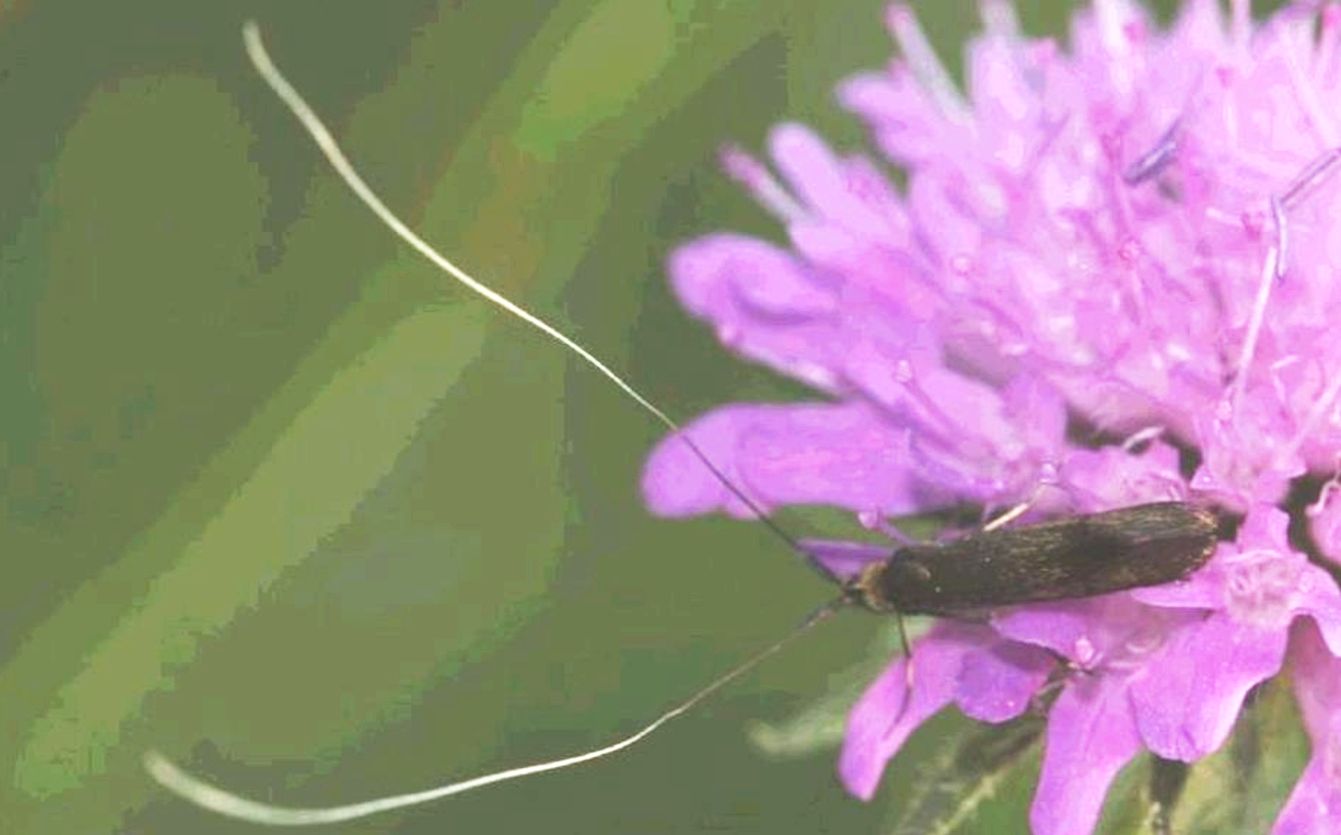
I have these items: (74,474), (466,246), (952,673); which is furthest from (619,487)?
(952,673)

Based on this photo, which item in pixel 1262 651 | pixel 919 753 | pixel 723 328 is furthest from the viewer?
pixel 919 753

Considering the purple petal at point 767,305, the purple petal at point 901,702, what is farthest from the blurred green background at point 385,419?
the purple petal at point 901,702

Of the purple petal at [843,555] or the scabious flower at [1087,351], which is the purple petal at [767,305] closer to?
the scabious flower at [1087,351]

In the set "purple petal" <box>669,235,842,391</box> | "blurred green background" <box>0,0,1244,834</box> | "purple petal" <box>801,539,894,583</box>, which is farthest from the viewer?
"blurred green background" <box>0,0,1244,834</box>

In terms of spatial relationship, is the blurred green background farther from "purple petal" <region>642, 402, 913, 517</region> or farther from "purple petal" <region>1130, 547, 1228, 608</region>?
"purple petal" <region>1130, 547, 1228, 608</region>

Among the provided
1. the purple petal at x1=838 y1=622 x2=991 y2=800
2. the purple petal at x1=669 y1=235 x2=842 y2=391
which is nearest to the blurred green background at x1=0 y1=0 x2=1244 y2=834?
the purple petal at x1=669 y1=235 x2=842 y2=391

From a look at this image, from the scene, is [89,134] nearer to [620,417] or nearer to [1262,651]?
[620,417]

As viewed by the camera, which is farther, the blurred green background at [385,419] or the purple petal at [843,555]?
the blurred green background at [385,419]
